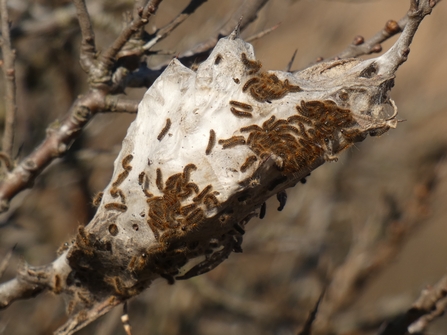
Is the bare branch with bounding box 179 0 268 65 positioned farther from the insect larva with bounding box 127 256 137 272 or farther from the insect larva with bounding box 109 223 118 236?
the insect larva with bounding box 127 256 137 272

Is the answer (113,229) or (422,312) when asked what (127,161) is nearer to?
(113,229)

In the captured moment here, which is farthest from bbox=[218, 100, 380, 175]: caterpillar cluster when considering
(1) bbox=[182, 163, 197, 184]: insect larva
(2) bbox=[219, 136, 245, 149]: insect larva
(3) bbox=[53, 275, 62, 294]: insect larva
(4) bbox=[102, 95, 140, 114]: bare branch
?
(3) bbox=[53, 275, 62, 294]: insect larva

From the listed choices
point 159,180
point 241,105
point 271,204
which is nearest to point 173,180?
point 159,180

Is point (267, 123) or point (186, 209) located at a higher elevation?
point (267, 123)

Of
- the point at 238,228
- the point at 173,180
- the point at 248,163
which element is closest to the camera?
the point at 248,163

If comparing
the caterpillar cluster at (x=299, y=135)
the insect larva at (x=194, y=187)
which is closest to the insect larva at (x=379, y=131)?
the caterpillar cluster at (x=299, y=135)

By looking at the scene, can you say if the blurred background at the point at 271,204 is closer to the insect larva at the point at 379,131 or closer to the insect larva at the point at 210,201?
the insect larva at the point at 210,201
